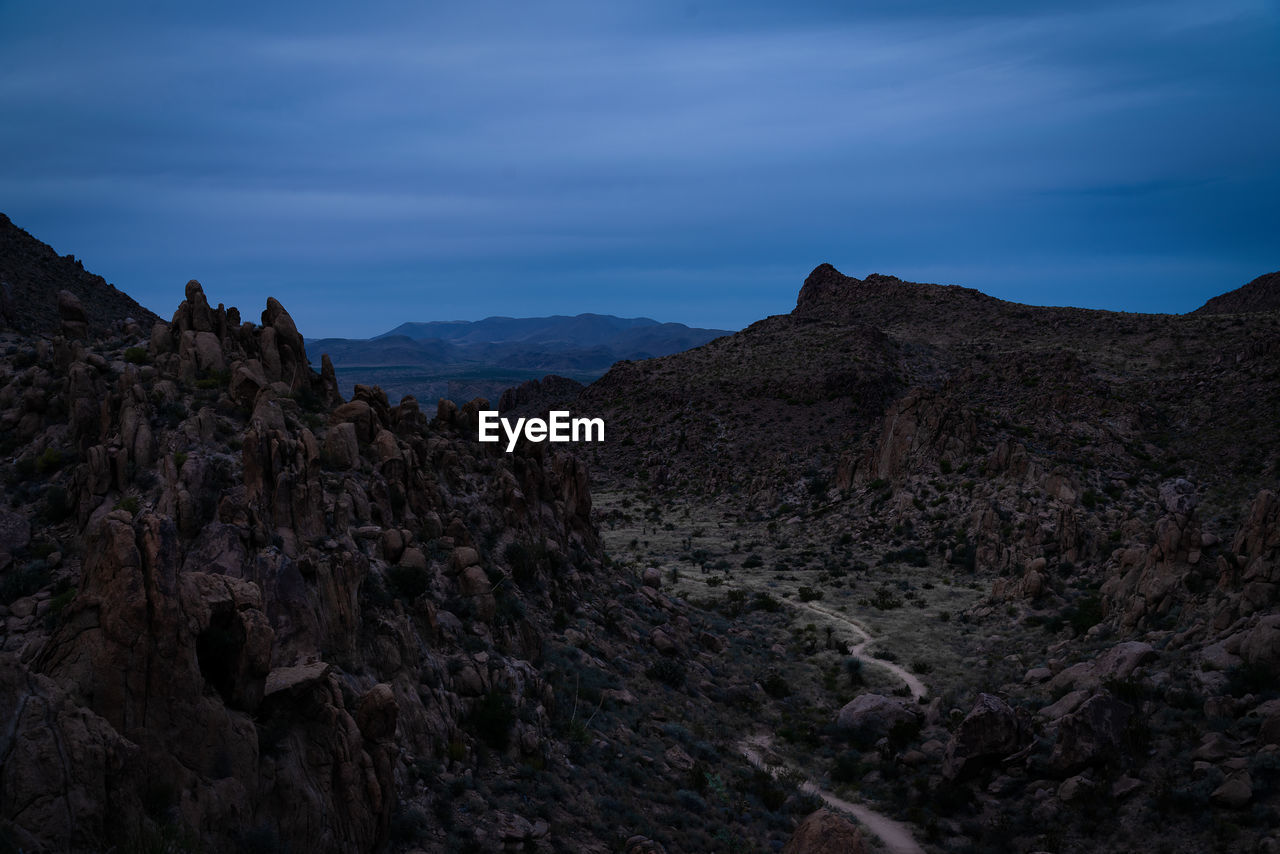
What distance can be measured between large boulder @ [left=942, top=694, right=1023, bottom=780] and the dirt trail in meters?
2.54

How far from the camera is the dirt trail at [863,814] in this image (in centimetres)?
2123

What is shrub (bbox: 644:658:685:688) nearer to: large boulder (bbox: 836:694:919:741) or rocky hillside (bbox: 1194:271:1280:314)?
large boulder (bbox: 836:694:919:741)

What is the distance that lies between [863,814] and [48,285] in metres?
78.4

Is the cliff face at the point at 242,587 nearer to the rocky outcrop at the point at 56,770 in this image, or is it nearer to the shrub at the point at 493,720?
the rocky outcrop at the point at 56,770

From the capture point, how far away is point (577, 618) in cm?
2989

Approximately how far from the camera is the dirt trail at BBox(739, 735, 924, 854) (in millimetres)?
21233

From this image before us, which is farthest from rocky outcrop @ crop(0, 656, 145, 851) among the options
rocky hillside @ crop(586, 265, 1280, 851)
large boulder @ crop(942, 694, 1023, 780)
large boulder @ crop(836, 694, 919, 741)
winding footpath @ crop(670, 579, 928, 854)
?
large boulder @ crop(836, 694, 919, 741)

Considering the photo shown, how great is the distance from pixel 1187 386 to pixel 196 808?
7912 cm

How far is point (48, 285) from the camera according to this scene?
70.6m

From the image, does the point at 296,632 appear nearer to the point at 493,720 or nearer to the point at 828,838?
the point at 493,720

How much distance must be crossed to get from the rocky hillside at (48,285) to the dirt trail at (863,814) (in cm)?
5549

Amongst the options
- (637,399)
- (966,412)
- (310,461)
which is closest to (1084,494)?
(966,412)

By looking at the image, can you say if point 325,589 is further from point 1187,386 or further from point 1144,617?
point 1187,386

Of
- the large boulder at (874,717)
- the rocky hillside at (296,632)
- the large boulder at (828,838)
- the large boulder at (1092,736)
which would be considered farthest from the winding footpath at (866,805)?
the large boulder at (828,838)
